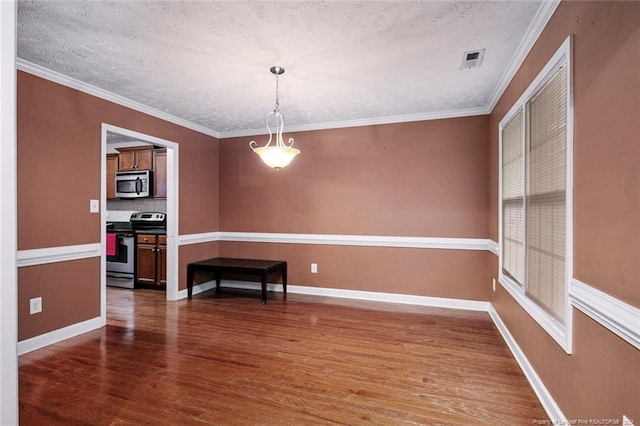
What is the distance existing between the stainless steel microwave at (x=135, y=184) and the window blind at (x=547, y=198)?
5098 mm

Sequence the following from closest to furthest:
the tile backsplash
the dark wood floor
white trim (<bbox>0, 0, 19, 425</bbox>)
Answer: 1. white trim (<bbox>0, 0, 19, 425</bbox>)
2. the dark wood floor
3. the tile backsplash

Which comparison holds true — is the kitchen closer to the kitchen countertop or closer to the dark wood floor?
the kitchen countertop

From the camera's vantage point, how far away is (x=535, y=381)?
7.09 feet

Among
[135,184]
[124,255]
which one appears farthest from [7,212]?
[135,184]

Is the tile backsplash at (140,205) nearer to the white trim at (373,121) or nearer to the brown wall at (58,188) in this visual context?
the white trim at (373,121)

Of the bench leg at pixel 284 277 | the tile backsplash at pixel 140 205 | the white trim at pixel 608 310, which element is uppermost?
the tile backsplash at pixel 140 205

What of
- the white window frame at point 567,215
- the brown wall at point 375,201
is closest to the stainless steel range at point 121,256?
the brown wall at point 375,201

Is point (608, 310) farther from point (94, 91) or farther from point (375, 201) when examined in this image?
point (94, 91)

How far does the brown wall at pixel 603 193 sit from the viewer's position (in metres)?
1.19

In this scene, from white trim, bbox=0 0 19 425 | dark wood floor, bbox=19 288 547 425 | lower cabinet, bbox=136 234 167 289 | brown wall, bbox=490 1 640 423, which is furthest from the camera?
lower cabinet, bbox=136 234 167 289

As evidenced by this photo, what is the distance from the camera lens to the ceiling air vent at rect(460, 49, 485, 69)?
8.26 ft

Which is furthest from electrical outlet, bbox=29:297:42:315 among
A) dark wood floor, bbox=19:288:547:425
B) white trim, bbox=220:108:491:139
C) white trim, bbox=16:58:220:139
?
white trim, bbox=220:108:491:139

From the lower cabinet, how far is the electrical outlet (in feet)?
6.50

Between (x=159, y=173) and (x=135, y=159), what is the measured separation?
1.76 feet
